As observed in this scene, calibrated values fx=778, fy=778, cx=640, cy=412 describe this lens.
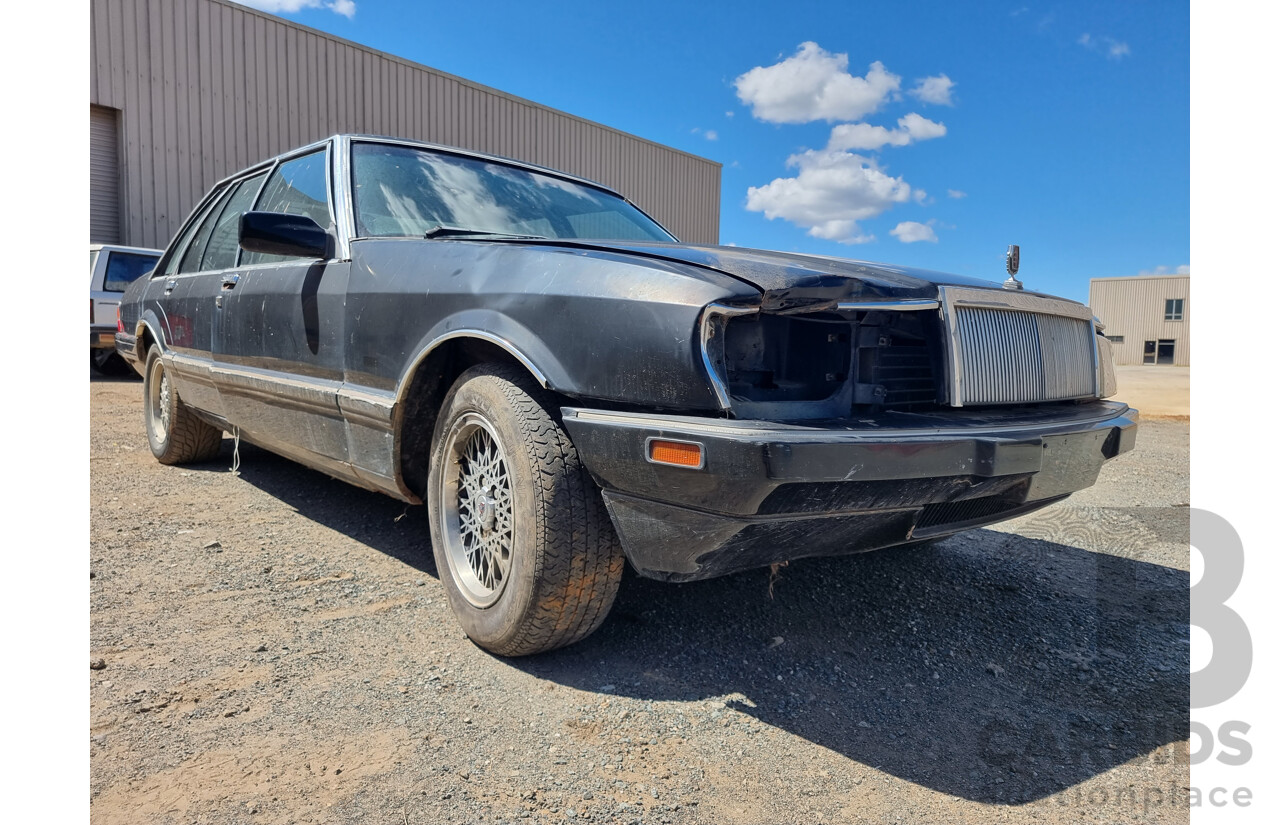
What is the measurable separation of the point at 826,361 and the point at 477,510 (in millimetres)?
1120

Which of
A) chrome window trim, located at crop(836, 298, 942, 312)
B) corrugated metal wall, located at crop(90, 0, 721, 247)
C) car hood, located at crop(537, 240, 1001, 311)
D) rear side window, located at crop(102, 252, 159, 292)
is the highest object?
corrugated metal wall, located at crop(90, 0, 721, 247)

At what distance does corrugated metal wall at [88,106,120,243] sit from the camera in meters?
12.1

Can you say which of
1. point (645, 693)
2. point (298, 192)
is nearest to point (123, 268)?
point (298, 192)

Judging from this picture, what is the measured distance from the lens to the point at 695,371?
5.80ft

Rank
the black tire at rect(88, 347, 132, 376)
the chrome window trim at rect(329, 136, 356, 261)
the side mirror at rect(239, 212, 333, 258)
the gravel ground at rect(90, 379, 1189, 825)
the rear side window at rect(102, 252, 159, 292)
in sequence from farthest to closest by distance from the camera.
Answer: the black tire at rect(88, 347, 132, 376) < the rear side window at rect(102, 252, 159, 292) < the chrome window trim at rect(329, 136, 356, 261) < the side mirror at rect(239, 212, 333, 258) < the gravel ground at rect(90, 379, 1189, 825)

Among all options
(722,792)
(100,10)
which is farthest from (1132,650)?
(100,10)

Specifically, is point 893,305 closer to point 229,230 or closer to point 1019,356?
point 1019,356

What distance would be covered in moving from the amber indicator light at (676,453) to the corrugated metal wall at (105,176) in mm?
13565

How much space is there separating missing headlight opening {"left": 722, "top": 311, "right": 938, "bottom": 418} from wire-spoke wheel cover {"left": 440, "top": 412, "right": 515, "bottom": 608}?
0.73 metres

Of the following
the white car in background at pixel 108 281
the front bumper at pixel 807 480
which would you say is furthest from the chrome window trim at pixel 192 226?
the white car in background at pixel 108 281

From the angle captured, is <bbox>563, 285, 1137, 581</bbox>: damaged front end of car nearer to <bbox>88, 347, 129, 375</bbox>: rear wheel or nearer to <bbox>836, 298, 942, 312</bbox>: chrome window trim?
<bbox>836, 298, 942, 312</bbox>: chrome window trim

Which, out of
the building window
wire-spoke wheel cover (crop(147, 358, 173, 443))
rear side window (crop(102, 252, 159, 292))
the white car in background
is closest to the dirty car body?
wire-spoke wheel cover (crop(147, 358, 173, 443))

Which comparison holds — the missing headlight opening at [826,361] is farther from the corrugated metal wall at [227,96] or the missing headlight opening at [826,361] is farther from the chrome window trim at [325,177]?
the corrugated metal wall at [227,96]

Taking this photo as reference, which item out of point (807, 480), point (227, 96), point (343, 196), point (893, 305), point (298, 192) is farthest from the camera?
point (227, 96)
